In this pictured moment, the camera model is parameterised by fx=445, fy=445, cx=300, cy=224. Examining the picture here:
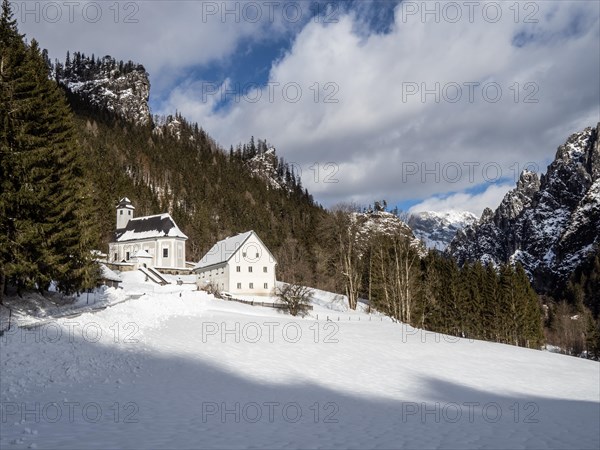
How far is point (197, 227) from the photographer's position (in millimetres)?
97875

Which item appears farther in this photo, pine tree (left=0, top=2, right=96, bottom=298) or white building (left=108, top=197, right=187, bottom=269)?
white building (left=108, top=197, right=187, bottom=269)

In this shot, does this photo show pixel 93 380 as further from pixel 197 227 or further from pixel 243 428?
pixel 197 227

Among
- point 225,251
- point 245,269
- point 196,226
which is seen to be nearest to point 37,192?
point 245,269

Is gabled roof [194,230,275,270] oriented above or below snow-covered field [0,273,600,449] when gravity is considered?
above

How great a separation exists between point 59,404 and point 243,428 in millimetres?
4890

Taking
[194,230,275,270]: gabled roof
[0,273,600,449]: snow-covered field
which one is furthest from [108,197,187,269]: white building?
[0,273,600,449]: snow-covered field

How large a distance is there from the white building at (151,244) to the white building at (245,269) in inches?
436

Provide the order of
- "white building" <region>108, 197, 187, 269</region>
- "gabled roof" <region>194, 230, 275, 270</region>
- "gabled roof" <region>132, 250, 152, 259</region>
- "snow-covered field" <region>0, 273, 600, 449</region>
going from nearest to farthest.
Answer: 1. "snow-covered field" <region>0, 273, 600, 449</region>
2. "gabled roof" <region>194, 230, 275, 270</region>
3. "gabled roof" <region>132, 250, 152, 259</region>
4. "white building" <region>108, 197, 187, 269</region>

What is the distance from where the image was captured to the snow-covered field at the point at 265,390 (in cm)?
1098

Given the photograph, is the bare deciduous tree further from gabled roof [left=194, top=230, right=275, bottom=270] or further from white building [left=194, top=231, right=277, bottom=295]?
gabled roof [left=194, top=230, right=275, bottom=270]

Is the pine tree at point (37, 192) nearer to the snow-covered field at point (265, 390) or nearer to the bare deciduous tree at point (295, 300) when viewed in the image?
the snow-covered field at point (265, 390)

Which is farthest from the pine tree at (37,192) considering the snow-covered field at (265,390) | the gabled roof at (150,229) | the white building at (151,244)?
the gabled roof at (150,229)

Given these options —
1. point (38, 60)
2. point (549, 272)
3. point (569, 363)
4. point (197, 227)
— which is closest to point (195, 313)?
point (38, 60)

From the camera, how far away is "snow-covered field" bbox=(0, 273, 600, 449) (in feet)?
36.0
